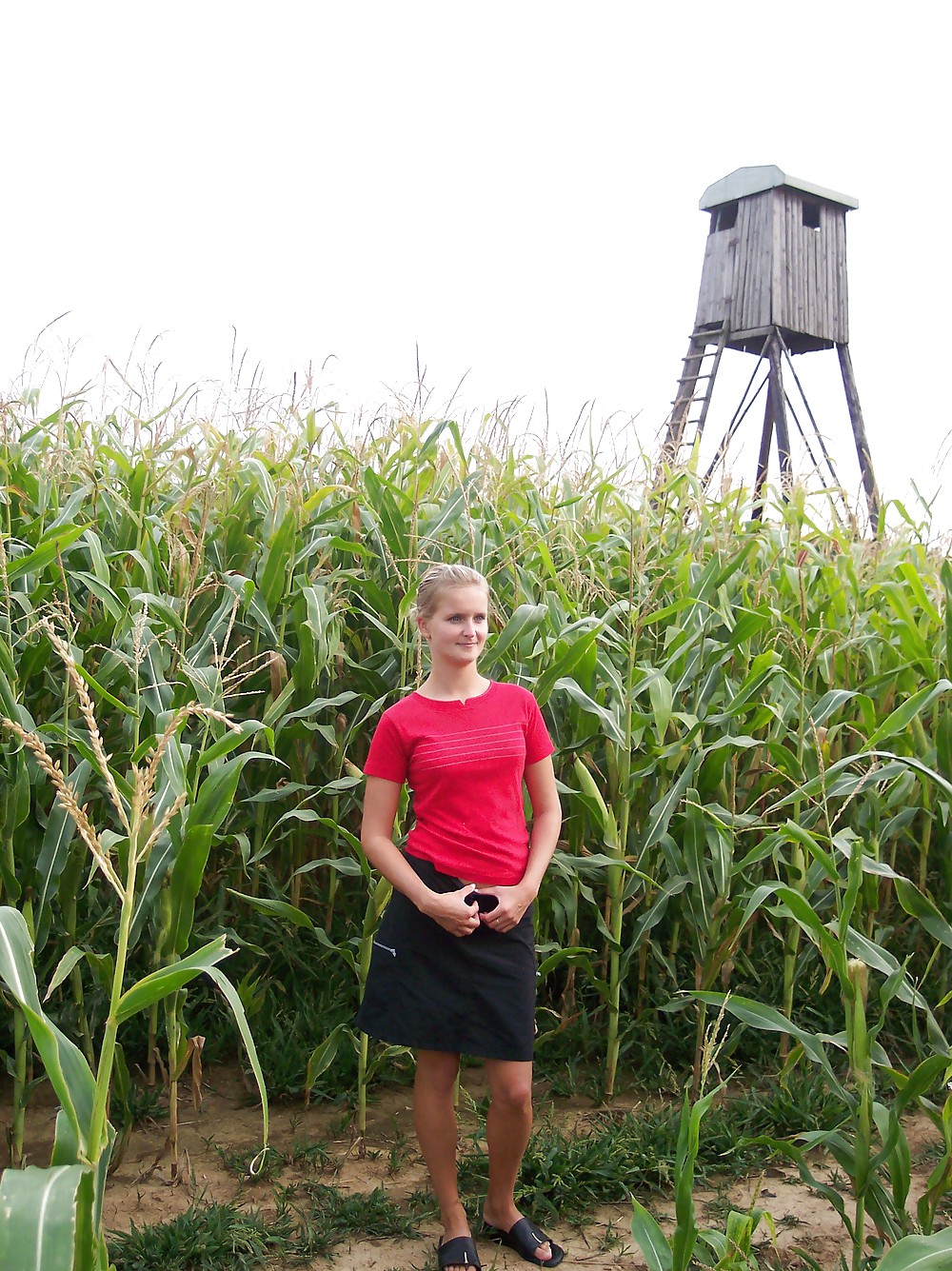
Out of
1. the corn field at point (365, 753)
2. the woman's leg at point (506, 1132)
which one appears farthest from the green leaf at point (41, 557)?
the woman's leg at point (506, 1132)

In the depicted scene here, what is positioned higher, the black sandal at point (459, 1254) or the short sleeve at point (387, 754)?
the short sleeve at point (387, 754)

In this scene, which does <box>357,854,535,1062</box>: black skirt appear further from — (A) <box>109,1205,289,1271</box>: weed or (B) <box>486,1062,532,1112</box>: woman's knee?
(A) <box>109,1205,289,1271</box>: weed

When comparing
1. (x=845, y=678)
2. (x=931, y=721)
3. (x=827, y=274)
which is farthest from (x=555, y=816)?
(x=827, y=274)

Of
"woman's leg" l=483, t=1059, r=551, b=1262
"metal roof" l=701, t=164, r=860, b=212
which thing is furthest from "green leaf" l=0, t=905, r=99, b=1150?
"metal roof" l=701, t=164, r=860, b=212

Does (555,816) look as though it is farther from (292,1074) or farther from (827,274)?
(827,274)

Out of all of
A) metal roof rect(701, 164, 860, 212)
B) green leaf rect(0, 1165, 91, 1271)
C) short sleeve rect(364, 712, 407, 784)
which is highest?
metal roof rect(701, 164, 860, 212)

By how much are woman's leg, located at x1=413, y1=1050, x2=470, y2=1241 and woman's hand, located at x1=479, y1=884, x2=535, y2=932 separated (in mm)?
337

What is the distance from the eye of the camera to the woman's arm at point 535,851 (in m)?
2.32

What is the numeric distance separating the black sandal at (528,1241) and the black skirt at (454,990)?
1.40 ft

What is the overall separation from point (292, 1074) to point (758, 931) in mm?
1666

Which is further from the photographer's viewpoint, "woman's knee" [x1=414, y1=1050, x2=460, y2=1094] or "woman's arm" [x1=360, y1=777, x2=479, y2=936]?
"woman's knee" [x1=414, y1=1050, x2=460, y2=1094]

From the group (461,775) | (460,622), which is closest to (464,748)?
(461,775)

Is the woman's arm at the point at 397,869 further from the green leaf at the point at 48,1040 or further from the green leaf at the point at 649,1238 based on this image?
the green leaf at the point at 48,1040

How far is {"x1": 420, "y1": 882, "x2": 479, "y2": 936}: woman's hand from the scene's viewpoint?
2258mm
